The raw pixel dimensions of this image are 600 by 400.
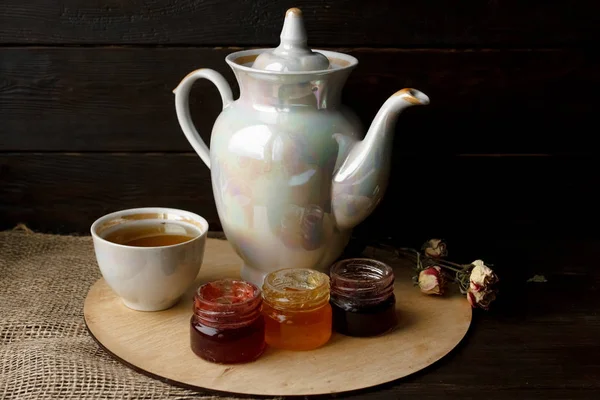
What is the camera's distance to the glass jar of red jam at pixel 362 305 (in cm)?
83

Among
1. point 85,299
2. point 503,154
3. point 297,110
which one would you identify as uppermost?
point 297,110

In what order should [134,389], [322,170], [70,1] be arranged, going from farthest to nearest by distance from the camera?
[70,1]
[322,170]
[134,389]

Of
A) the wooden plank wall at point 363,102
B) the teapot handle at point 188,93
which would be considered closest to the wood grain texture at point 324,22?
the wooden plank wall at point 363,102

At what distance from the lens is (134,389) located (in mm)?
741

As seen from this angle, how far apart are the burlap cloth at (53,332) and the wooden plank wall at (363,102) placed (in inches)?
4.6

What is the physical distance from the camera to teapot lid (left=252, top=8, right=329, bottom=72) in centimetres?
84

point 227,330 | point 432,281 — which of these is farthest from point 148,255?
point 432,281

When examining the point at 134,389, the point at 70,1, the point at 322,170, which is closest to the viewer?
the point at 134,389

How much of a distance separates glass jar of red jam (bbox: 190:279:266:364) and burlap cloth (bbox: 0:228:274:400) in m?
0.05

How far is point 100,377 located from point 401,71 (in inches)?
23.0

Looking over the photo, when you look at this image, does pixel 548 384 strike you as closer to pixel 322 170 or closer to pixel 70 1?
pixel 322 170

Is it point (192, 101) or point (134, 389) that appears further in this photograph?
point (192, 101)

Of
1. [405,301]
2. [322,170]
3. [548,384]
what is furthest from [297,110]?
[548,384]

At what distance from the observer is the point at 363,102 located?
1.10m
